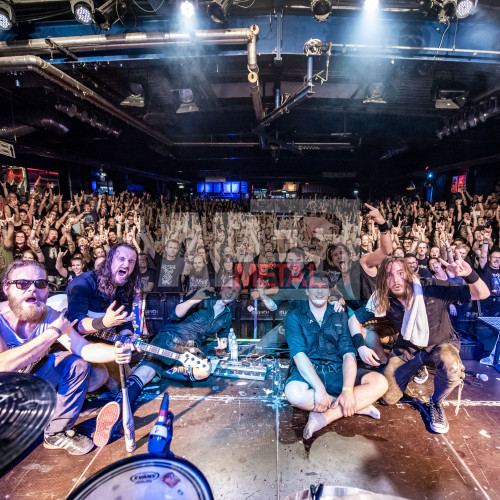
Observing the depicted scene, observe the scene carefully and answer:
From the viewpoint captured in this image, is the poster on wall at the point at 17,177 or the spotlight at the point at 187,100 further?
the poster on wall at the point at 17,177

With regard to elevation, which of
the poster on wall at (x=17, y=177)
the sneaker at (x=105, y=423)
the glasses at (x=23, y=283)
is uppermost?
the poster on wall at (x=17, y=177)

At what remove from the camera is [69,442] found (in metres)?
2.35

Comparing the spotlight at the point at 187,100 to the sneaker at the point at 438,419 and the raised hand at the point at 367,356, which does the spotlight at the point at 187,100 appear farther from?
the sneaker at the point at 438,419

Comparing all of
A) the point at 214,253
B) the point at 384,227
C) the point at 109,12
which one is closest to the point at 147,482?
the point at 384,227

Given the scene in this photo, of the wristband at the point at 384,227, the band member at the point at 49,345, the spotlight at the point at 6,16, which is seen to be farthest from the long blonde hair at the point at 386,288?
the spotlight at the point at 6,16

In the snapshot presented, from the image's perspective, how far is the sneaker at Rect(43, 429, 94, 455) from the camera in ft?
7.64

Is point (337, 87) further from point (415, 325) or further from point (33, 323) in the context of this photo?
point (33, 323)

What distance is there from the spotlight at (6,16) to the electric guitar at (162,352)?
170 inches

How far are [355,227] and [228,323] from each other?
4064mm

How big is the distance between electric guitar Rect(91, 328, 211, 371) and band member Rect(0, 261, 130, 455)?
0.09m

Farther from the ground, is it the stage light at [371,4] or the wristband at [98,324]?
the stage light at [371,4]

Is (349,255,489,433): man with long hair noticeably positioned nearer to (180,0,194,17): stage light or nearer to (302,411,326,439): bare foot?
(302,411,326,439): bare foot

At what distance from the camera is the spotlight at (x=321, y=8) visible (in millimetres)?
3555

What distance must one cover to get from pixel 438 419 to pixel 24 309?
143 inches
